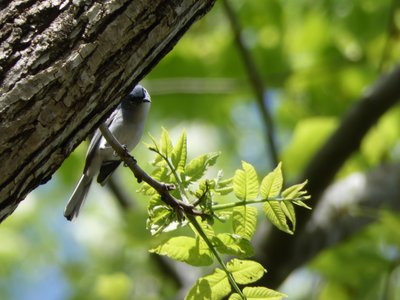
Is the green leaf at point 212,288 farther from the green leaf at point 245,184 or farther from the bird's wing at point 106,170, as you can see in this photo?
the bird's wing at point 106,170

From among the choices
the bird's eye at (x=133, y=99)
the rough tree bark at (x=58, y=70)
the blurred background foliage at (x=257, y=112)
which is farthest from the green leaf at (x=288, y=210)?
the blurred background foliage at (x=257, y=112)

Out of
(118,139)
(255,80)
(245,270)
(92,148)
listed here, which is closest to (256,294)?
(245,270)

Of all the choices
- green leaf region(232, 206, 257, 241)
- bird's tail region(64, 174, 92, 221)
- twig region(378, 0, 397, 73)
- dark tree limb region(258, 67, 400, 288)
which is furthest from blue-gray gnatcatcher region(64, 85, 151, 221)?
twig region(378, 0, 397, 73)

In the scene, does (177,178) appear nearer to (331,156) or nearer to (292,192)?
(292,192)

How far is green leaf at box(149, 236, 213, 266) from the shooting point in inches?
92.7

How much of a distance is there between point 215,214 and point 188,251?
153 millimetres

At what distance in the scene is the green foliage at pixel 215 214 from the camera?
2.32 metres

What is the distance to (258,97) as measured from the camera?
5621mm

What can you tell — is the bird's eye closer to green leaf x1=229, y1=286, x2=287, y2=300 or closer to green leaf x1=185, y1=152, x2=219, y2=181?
green leaf x1=185, y1=152, x2=219, y2=181

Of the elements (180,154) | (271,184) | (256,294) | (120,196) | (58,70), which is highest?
(58,70)

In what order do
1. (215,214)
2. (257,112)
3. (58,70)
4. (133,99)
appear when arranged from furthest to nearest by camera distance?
(257,112) < (133,99) < (215,214) < (58,70)

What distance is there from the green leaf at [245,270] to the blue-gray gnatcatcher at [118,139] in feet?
5.77

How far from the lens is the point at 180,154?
2432mm

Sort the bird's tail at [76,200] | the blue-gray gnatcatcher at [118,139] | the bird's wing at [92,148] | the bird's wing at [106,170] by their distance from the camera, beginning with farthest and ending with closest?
1. the bird's wing at [92,148]
2. the bird's wing at [106,170]
3. the blue-gray gnatcatcher at [118,139]
4. the bird's tail at [76,200]
